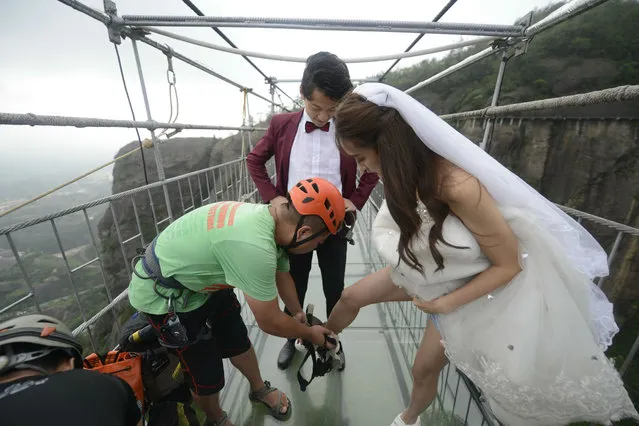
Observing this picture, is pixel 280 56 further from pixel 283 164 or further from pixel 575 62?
pixel 575 62

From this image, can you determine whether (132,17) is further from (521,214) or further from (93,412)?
(521,214)

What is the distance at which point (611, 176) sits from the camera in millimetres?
15008

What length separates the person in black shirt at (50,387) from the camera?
0.56 metres

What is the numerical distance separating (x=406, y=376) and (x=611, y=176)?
19.9 meters

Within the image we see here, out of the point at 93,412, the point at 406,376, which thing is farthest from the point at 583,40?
the point at 93,412

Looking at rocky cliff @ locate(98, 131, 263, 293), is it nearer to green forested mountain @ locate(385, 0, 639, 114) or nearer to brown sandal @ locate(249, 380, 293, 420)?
brown sandal @ locate(249, 380, 293, 420)

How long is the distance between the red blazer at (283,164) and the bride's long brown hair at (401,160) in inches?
30.2

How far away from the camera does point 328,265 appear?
6.43 ft

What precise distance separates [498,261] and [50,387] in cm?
127

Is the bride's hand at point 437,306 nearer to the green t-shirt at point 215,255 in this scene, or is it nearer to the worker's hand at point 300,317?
the green t-shirt at point 215,255

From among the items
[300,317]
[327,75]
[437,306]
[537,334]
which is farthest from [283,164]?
[537,334]

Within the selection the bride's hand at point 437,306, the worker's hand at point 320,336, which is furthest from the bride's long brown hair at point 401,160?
the worker's hand at point 320,336

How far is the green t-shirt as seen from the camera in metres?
1.15

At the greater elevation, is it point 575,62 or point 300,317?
point 575,62
